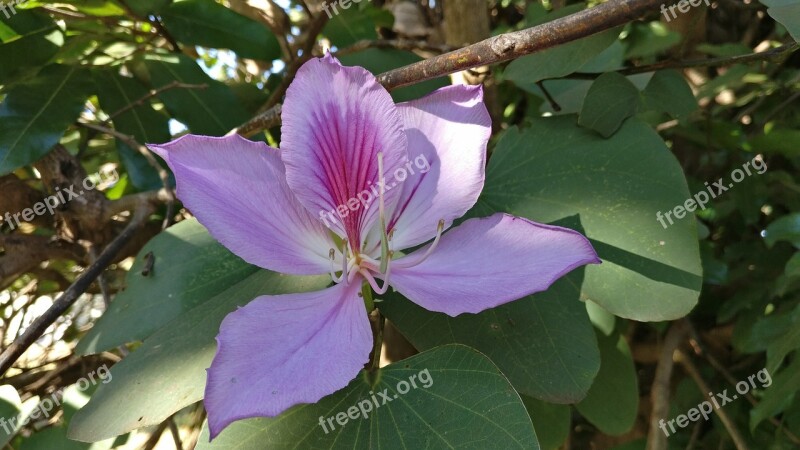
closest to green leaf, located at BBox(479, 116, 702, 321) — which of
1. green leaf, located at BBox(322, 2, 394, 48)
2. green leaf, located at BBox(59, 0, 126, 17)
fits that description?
green leaf, located at BBox(322, 2, 394, 48)

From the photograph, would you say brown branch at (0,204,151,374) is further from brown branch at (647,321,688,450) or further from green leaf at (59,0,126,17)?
brown branch at (647,321,688,450)

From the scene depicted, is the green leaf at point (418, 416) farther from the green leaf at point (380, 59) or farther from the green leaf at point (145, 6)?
the green leaf at point (145, 6)

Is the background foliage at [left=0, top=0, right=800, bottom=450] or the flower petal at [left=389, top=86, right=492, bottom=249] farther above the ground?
the flower petal at [left=389, top=86, right=492, bottom=249]

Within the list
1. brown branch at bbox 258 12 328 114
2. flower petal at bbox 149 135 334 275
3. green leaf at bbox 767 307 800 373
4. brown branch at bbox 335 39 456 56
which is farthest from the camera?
brown branch at bbox 258 12 328 114

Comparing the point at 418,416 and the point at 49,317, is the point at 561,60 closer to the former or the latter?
the point at 418,416

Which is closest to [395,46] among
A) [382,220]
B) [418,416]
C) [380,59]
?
[380,59]
